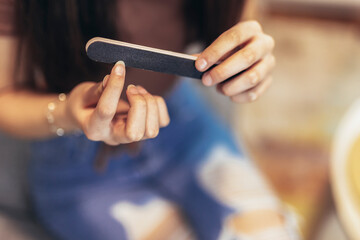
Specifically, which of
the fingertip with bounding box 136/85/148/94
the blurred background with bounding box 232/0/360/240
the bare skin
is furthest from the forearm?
the blurred background with bounding box 232/0/360/240

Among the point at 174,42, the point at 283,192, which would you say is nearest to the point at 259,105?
the point at 283,192

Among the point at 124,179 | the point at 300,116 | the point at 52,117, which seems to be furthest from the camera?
the point at 300,116

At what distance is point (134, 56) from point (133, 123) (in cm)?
5

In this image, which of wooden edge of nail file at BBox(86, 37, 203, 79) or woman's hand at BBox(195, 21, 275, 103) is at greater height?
woman's hand at BBox(195, 21, 275, 103)

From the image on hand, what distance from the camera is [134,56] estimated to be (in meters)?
0.28

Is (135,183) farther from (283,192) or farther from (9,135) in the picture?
(283,192)

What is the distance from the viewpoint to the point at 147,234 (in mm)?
490

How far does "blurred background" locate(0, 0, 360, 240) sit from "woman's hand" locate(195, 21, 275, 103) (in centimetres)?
24

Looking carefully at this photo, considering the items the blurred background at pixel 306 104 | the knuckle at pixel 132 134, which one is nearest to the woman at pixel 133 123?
the knuckle at pixel 132 134

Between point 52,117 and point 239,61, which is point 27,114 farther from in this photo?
point 239,61

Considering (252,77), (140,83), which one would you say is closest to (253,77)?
(252,77)

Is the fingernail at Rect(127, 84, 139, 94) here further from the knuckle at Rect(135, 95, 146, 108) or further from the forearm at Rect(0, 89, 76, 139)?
the forearm at Rect(0, 89, 76, 139)

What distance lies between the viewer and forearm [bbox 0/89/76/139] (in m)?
0.42

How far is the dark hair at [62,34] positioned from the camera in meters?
0.30
